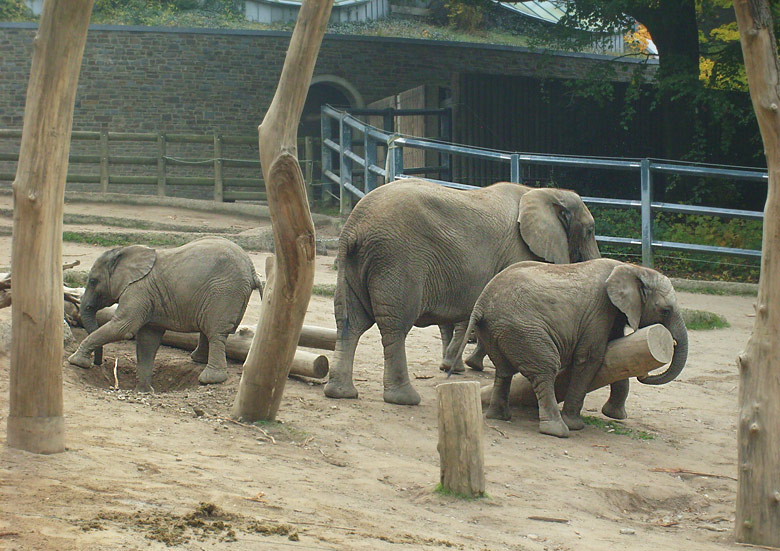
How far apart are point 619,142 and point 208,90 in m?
9.79

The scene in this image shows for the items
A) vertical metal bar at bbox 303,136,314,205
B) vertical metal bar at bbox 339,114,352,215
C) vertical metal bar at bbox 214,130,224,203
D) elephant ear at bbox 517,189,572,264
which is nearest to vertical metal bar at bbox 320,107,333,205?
vertical metal bar at bbox 303,136,314,205

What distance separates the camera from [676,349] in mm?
7363

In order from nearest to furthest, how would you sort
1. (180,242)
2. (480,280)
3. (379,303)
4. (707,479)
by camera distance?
(707,479)
(379,303)
(480,280)
(180,242)

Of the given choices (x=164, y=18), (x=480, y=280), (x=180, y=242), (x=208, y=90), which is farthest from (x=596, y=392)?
(x=164, y=18)

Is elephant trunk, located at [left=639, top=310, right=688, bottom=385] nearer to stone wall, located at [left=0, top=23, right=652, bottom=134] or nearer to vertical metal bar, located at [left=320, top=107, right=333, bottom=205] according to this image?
vertical metal bar, located at [left=320, top=107, right=333, bottom=205]

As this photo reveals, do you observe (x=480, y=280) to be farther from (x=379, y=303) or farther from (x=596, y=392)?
(x=596, y=392)

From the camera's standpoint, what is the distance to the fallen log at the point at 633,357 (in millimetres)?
6992

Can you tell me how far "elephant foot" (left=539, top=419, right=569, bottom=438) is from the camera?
707 cm

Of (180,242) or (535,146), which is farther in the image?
(535,146)

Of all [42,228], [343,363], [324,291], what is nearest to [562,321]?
[343,363]

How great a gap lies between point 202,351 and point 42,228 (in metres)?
3.55

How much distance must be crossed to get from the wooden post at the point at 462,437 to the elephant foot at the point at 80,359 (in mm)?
3635

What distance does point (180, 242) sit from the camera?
50.4ft

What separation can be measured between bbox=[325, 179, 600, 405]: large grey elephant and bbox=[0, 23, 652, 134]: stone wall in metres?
Answer: 15.5
